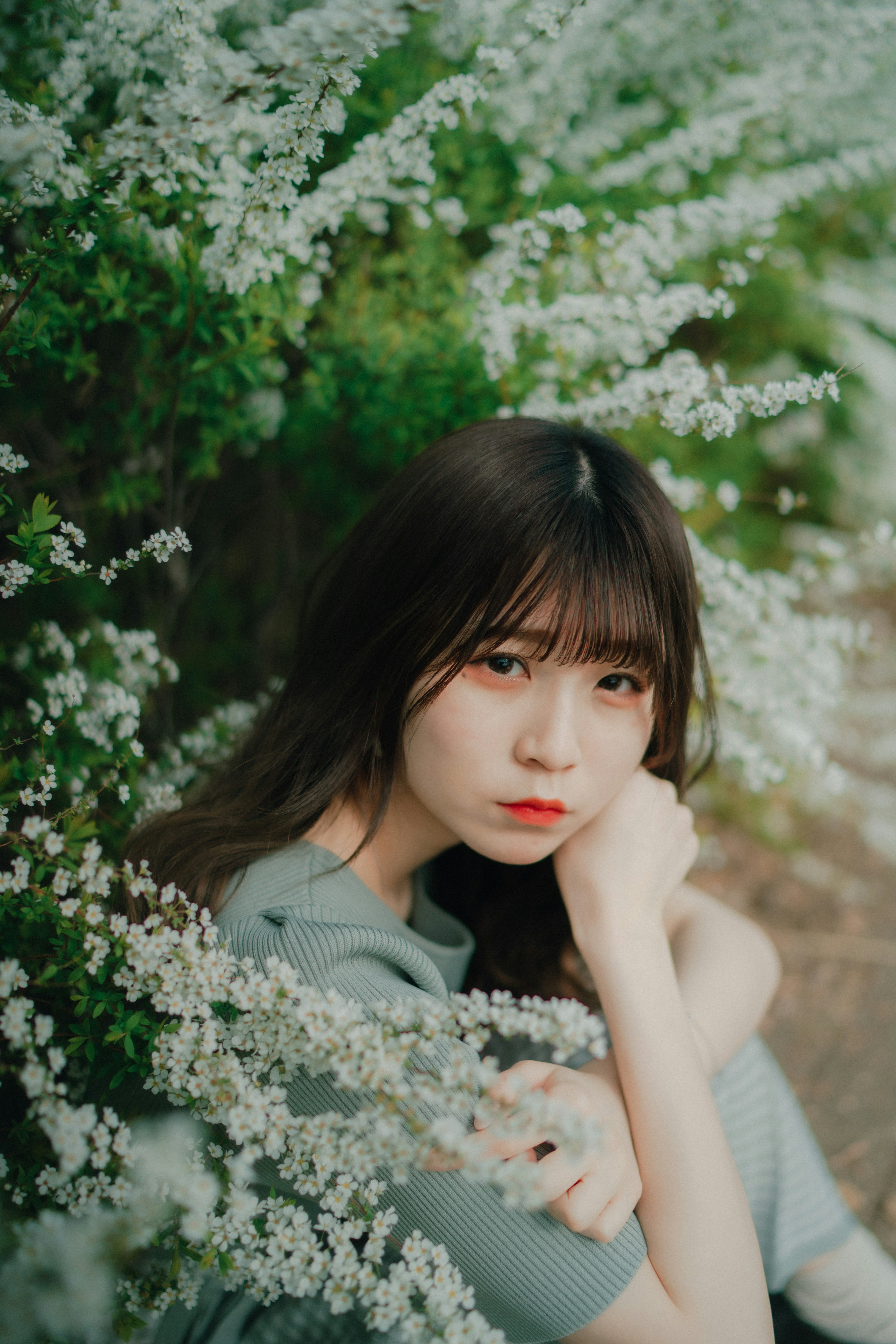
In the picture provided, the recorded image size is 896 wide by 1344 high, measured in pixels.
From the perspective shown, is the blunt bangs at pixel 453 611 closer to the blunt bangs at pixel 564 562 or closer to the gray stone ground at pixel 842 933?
the blunt bangs at pixel 564 562

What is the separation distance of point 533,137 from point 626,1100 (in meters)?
2.46

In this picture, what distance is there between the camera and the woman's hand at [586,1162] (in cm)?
102

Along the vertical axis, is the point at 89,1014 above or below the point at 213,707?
above

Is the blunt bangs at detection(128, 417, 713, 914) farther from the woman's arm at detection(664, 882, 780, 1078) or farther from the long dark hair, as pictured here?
the woman's arm at detection(664, 882, 780, 1078)

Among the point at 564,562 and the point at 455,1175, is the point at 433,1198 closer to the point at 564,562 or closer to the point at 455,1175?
the point at 455,1175

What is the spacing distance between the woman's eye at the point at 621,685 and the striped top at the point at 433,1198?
0.54 m

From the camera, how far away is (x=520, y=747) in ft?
4.30

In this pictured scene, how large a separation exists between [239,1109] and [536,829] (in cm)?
63

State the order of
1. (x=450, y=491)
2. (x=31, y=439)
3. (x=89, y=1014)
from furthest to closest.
Result: (x=31, y=439)
(x=450, y=491)
(x=89, y=1014)

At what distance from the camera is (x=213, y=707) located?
2.47m

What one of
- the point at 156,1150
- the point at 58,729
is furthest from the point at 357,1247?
the point at 58,729

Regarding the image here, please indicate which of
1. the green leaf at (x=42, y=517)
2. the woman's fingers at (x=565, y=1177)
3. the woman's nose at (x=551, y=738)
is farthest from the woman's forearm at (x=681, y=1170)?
the green leaf at (x=42, y=517)

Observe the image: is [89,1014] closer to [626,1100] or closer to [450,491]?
[626,1100]

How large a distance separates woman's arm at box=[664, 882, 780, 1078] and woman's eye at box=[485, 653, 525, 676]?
29.4 inches
